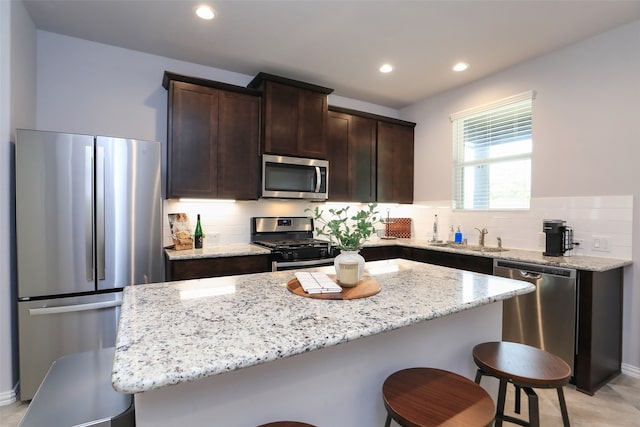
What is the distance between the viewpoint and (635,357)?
2.51 m

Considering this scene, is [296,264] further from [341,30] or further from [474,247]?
[341,30]

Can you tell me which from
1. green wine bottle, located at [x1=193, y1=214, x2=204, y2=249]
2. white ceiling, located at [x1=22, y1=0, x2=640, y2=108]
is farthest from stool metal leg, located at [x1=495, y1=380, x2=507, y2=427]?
green wine bottle, located at [x1=193, y1=214, x2=204, y2=249]

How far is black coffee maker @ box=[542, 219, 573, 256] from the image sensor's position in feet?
9.01

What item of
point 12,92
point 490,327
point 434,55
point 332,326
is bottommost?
point 490,327

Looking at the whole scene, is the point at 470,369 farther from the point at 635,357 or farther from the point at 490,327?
the point at 635,357

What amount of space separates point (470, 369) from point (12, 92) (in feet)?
11.1

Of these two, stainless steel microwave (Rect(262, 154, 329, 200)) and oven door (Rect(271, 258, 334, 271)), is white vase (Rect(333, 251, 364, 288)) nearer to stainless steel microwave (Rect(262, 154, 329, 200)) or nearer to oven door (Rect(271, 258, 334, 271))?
oven door (Rect(271, 258, 334, 271))

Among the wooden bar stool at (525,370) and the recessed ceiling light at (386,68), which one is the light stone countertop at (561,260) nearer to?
the wooden bar stool at (525,370)

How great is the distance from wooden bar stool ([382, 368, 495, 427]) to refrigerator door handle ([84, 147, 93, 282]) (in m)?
2.23

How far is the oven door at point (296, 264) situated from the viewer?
2.95 m

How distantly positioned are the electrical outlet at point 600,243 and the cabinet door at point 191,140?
11.1 ft

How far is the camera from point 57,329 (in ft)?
7.30

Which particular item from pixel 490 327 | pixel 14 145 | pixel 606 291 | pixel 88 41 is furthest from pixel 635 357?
pixel 88 41

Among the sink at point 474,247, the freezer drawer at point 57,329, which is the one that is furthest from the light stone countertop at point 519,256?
the freezer drawer at point 57,329
